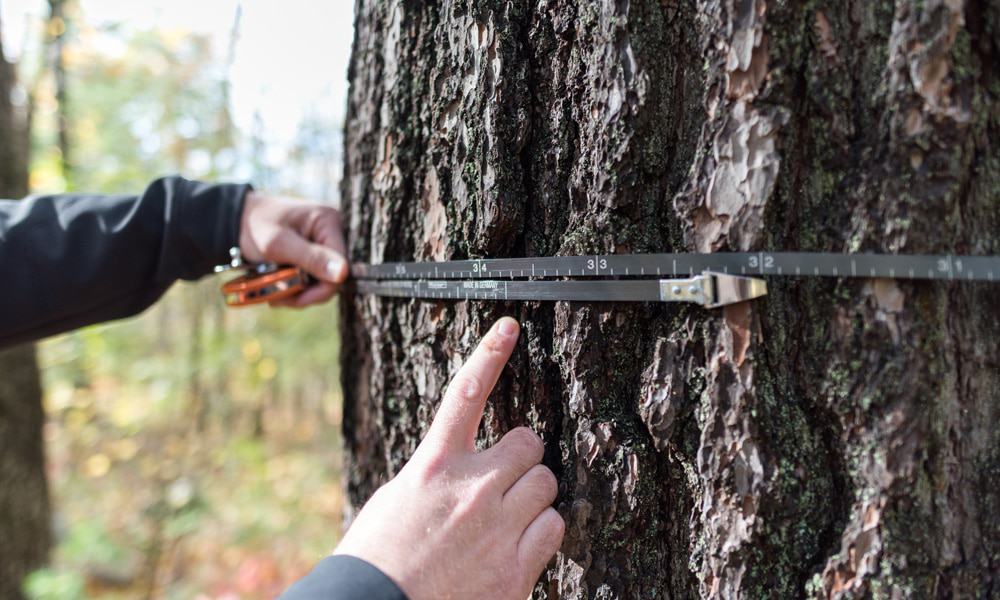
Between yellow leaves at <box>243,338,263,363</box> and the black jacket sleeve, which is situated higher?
the black jacket sleeve

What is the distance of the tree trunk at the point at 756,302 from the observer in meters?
0.94

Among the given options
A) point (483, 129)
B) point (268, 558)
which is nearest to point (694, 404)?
point (483, 129)

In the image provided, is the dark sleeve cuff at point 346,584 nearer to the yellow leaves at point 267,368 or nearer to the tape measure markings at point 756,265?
the tape measure markings at point 756,265

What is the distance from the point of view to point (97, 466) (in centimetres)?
807

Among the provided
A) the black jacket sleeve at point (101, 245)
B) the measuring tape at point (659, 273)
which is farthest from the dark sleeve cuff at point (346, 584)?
the black jacket sleeve at point (101, 245)

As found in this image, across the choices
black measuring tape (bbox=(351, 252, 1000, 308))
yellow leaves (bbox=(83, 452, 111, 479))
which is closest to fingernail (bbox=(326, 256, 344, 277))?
black measuring tape (bbox=(351, 252, 1000, 308))

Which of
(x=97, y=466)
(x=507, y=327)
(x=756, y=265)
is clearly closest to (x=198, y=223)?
(x=507, y=327)

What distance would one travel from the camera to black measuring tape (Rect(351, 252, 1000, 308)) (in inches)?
36.7

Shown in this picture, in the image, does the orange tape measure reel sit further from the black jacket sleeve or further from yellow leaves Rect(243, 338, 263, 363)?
yellow leaves Rect(243, 338, 263, 363)

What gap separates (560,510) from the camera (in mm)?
1187

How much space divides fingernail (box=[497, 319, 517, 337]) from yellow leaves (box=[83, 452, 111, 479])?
8705mm

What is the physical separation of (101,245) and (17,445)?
3.38m

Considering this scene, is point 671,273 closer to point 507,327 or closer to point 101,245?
point 507,327

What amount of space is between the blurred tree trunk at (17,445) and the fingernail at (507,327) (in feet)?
13.9
